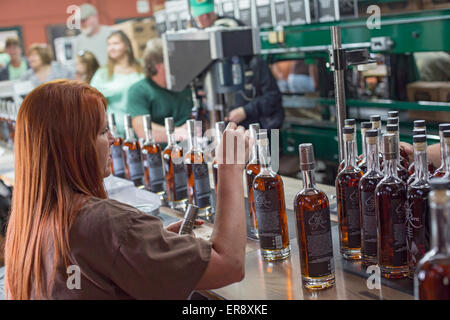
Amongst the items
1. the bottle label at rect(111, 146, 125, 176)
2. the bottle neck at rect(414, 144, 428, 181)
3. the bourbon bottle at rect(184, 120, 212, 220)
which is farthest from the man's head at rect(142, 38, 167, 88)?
the bottle neck at rect(414, 144, 428, 181)

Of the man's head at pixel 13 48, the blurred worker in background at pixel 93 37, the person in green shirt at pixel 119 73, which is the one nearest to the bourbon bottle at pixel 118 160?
the person in green shirt at pixel 119 73

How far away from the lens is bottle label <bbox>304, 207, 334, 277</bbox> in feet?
3.90

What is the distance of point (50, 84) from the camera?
3.91ft

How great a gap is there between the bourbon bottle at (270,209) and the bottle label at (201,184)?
0.50 metres

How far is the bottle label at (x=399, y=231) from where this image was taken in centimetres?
113

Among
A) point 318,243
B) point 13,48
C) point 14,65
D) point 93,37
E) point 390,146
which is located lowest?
point 318,243

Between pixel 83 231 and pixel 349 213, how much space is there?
62 cm

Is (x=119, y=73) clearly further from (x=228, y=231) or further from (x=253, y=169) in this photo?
(x=228, y=231)

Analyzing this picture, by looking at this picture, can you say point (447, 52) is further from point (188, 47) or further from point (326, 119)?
point (188, 47)

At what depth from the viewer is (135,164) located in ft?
7.53

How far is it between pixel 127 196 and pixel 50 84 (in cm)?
93

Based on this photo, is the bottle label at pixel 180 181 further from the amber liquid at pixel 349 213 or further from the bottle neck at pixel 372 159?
the bottle neck at pixel 372 159

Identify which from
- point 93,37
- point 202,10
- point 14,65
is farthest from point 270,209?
point 14,65
